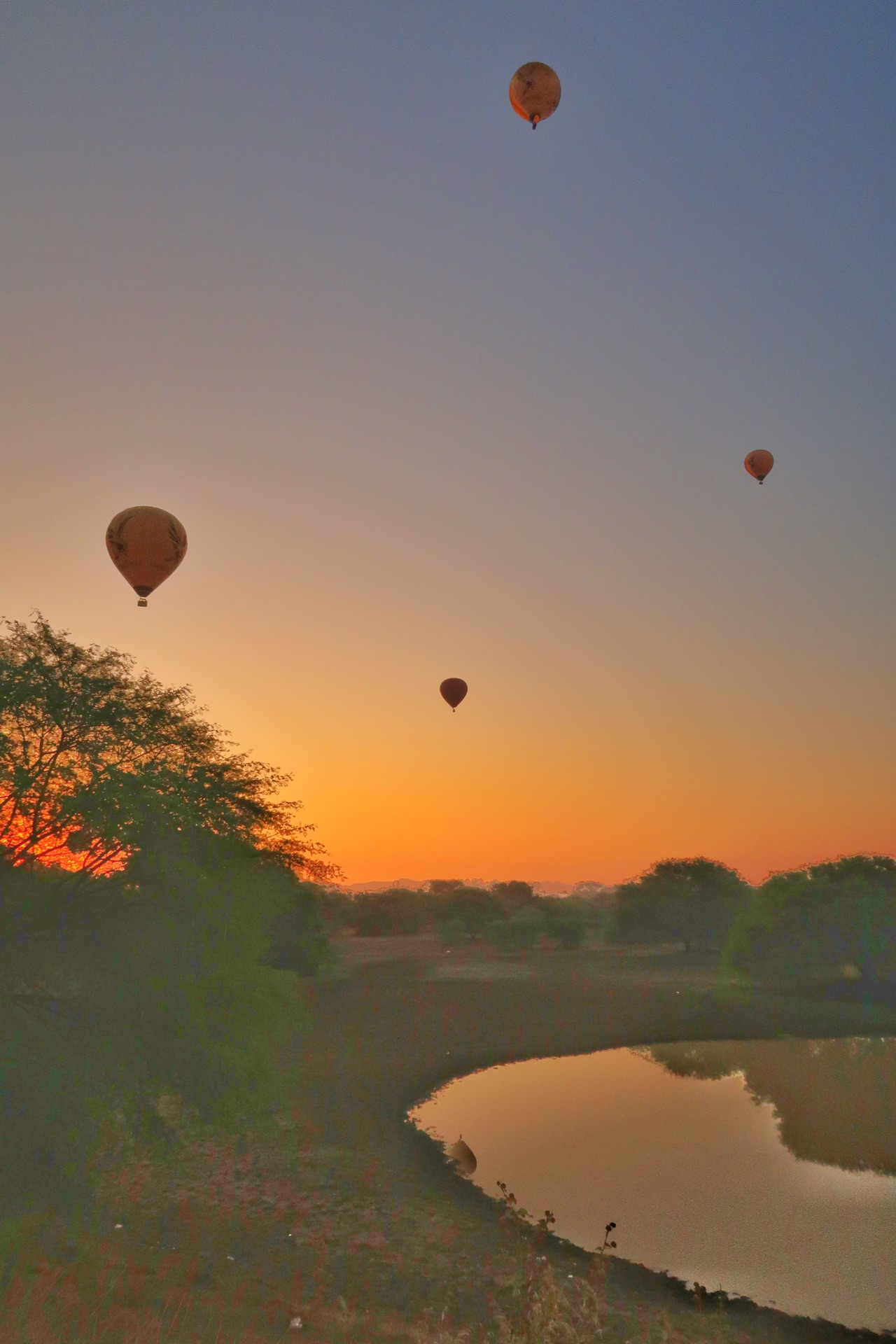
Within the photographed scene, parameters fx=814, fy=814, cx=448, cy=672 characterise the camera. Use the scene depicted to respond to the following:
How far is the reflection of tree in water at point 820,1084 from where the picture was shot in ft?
84.8

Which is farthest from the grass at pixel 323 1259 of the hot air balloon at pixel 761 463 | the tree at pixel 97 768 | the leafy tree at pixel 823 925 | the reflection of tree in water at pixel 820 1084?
the leafy tree at pixel 823 925

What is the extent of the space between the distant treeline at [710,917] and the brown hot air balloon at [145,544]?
49.4m

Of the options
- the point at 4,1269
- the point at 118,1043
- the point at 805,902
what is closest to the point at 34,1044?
the point at 118,1043

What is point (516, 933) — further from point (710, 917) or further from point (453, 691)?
point (453, 691)

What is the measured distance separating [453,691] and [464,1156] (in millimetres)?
16876

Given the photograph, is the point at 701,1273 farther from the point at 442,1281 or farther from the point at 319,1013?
the point at 319,1013

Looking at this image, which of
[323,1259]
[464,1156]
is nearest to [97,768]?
[323,1259]

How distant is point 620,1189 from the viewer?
22.1m

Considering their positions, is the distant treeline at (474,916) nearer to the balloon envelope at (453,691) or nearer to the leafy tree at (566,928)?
the leafy tree at (566,928)

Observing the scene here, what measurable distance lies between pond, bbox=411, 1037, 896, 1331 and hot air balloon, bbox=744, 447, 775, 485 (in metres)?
23.0

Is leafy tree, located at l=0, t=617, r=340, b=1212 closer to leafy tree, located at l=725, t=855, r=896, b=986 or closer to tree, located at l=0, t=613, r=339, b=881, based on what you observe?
tree, located at l=0, t=613, r=339, b=881

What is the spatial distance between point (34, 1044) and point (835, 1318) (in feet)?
53.1

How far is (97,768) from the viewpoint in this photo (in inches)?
719

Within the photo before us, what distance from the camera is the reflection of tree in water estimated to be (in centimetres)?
2584
